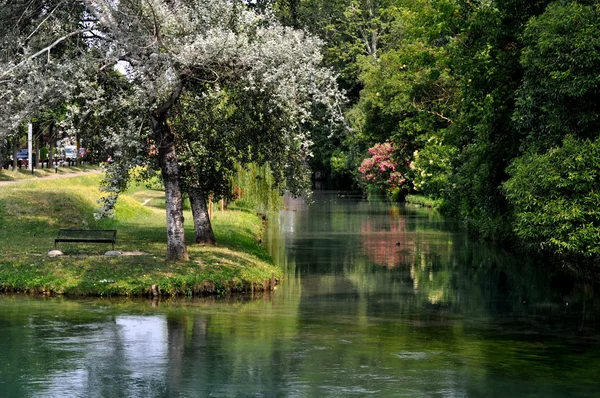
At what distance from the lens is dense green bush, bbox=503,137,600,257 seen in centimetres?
2552

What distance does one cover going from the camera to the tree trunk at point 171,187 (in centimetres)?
2886

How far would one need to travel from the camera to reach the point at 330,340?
2184 centimetres

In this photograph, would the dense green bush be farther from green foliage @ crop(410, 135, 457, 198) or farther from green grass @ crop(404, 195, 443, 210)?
green grass @ crop(404, 195, 443, 210)

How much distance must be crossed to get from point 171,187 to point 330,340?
9.51 meters

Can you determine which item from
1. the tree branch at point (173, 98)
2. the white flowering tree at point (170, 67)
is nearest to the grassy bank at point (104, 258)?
the white flowering tree at point (170, 67)

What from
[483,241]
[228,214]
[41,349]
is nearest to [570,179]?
[41,349]

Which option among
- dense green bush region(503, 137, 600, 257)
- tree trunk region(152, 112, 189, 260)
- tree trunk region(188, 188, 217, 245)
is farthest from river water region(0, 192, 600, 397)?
tree trunk region(188, 188, 217, 245)

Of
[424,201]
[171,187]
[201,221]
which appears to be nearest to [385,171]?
[424,201]

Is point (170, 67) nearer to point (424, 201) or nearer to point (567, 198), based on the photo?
point (567, 198)

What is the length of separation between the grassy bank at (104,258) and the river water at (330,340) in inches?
30.3

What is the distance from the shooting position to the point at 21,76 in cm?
2705

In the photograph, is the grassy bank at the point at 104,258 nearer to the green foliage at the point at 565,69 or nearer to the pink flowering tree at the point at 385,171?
the green foliage at the point at 565,69

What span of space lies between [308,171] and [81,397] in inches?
684

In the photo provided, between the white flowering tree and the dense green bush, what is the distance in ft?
19.9
